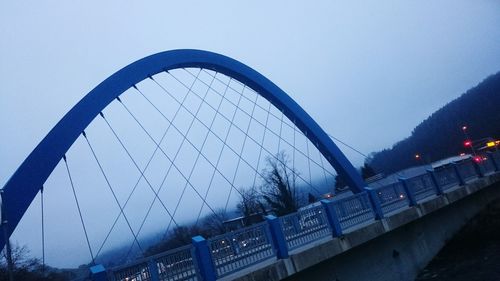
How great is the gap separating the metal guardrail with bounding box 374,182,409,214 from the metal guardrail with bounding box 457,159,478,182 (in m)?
5.49

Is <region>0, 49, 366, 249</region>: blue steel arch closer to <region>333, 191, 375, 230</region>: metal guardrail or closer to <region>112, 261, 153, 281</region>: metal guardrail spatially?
<region>112, 261, 153, 281</region>: metal guardrail

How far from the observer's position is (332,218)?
29.6 feet

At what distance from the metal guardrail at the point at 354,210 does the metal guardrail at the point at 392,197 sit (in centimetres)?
74

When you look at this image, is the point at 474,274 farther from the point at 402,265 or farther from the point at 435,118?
the point at 435,118

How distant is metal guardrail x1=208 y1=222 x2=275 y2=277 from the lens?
700 centimetres

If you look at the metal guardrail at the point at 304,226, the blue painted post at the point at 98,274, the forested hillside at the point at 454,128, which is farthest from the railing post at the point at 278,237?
the forested hillside at the point at 454,128

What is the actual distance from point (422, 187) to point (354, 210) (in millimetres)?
5056

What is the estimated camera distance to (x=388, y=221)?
34.3 feet

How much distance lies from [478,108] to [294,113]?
69.7 meters

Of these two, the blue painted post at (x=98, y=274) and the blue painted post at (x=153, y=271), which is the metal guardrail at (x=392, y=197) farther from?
the blue painted post at (x=98, y=274)

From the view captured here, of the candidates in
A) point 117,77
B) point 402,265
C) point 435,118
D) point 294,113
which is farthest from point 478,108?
point 117,77

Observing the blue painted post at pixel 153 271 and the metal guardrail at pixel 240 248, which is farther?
the metal guardrail at pixel 240 248

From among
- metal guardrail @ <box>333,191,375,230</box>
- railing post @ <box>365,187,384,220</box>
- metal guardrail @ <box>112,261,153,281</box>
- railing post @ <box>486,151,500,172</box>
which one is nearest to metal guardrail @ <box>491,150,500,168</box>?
railing post @ <box>486,151,500,172</box>

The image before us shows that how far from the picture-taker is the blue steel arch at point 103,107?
794 centimetres
